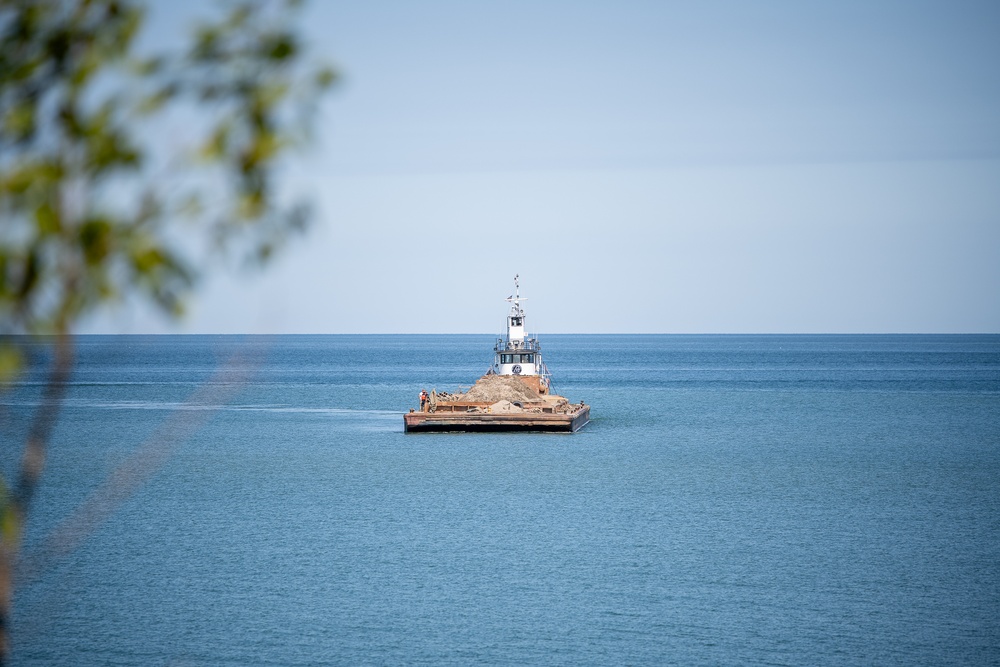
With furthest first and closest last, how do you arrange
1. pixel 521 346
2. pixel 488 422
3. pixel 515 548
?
pixel 521 346 → pixel 488 422 → pixel 515 548

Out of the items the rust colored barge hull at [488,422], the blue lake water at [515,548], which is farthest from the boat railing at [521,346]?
the rust colored barge hull at [488,422]

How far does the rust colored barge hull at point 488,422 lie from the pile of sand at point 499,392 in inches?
77.6

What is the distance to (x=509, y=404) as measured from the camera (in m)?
60.3

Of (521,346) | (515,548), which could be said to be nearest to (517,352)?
(521,346)

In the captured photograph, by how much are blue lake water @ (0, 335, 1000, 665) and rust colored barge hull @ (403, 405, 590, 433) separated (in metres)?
1.17

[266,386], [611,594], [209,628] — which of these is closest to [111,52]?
[209,628]

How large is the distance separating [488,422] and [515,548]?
1075 inches

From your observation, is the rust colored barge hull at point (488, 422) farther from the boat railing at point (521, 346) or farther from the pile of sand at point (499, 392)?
the boat railing at point (521, 346)

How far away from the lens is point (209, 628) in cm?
2200

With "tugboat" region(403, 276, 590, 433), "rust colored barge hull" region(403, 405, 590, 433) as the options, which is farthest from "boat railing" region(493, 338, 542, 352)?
"rust colored barge hull" region(403, 405, 590, 433)

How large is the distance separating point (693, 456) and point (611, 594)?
2924 centimetres

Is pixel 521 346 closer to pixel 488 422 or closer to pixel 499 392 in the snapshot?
pixel 499 392

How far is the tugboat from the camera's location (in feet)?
191

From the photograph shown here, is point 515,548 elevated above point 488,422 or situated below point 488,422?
below
